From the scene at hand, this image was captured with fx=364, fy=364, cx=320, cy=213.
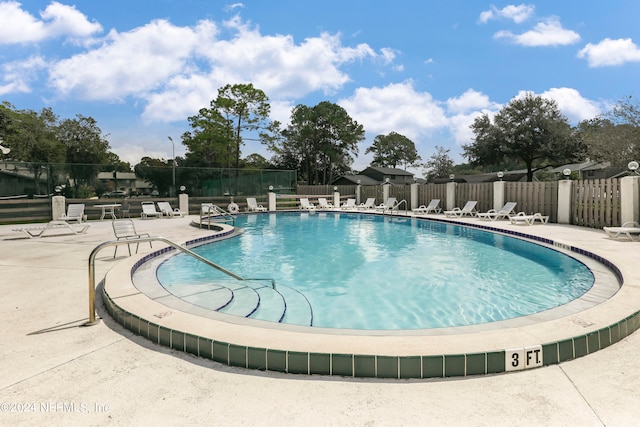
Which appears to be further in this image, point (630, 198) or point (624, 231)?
point (630, 198)

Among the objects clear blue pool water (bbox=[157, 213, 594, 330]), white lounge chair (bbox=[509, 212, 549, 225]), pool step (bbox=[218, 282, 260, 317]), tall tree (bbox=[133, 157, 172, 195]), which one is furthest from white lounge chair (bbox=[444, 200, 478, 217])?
tall tree (bbox=[133, 157, 172, 195])

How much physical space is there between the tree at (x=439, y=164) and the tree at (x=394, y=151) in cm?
1741

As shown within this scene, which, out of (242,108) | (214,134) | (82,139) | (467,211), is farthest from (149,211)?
(82,139)

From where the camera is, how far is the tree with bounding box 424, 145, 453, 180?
49.8 meters

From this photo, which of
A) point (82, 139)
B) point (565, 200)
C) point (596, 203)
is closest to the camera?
point (596, 203)

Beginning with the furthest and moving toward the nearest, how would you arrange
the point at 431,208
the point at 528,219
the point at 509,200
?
the point at 431,208
the point at 509,200
the point at 528,219

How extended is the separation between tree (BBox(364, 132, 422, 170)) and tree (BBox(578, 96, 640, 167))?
138ft

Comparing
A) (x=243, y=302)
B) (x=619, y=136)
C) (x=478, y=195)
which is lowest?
(x=243, y=302)

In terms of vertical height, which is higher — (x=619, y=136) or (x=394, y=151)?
(x=394, y=151)

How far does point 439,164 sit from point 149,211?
42.1m

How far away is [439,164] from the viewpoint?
50.3m

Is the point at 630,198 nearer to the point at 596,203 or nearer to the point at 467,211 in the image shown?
the point at 596,203

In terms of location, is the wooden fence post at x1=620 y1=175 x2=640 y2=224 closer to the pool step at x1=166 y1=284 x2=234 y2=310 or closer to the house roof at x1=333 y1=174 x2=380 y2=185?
the pool step at x1=166 y1=284 x2=234 y2=310

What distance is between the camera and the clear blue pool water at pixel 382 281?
4.50m
